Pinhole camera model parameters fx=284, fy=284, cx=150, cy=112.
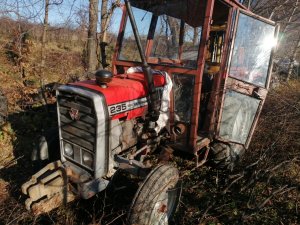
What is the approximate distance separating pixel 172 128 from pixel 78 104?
1370 millimetres

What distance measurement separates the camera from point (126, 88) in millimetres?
3178

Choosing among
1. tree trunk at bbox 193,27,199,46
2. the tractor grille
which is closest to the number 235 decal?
the tractor grille

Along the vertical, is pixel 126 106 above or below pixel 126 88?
below

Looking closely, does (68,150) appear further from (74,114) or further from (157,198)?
(157,198)

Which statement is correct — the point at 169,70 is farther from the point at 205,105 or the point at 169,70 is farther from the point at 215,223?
the point at 215,223

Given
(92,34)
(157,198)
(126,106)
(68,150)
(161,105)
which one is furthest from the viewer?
(92,34)

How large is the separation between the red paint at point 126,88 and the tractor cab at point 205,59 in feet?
1.08

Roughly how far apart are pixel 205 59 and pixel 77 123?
1.99 m

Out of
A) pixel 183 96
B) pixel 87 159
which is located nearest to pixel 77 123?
pixel 87 159

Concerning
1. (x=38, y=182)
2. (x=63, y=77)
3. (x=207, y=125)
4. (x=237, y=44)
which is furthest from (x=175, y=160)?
(x=63, y=77)

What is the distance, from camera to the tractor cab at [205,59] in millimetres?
3613

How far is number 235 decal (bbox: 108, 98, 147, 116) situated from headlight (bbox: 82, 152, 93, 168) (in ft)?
1.75

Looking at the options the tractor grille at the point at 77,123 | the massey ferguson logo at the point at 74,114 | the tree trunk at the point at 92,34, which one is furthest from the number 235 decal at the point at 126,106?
the tree trunk at the point at 92,34

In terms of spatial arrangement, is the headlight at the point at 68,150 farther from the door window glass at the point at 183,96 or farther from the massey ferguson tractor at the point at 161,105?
the door window glass at the point at 183,96
